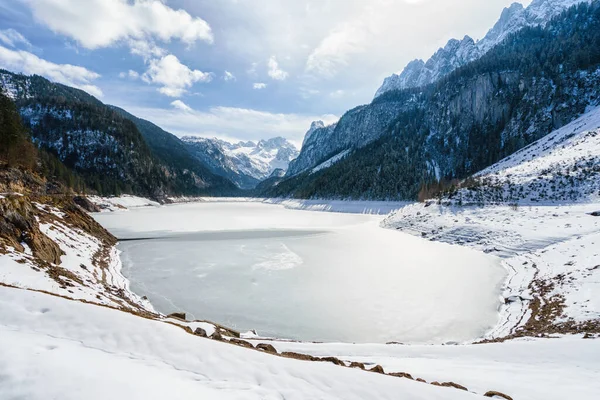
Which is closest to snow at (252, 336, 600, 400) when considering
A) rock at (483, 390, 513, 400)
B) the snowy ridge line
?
rock at (483, 390, 513, 400)

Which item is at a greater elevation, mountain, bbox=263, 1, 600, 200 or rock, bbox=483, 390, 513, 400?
mountain, bbox=263, 1, 600, 200

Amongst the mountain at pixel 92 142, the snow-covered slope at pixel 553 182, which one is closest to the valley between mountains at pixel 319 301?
the snow-covered slope at pixel 553 182

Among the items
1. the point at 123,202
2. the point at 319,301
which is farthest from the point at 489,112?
the point at 123,202

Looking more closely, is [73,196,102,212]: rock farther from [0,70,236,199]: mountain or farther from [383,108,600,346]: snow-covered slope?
[383,108,600,346]: snow-covered slope

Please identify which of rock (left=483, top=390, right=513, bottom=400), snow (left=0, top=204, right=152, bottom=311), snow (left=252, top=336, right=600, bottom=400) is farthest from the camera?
snow (left=0, top=204, right=152, bottom=311)

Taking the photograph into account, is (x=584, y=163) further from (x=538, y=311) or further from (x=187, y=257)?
(x=187, y=257)

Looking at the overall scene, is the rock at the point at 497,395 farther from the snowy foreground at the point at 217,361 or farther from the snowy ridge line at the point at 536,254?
the snowy ridge line at the point at 536,254

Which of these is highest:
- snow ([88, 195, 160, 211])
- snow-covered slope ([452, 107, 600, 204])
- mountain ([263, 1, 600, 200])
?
mountain ([263, 1, 600, 200])
